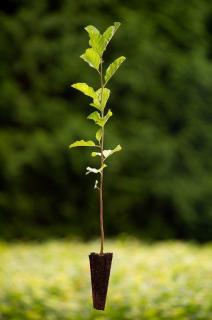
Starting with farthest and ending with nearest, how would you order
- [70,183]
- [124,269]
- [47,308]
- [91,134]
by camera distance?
[70,183]
[91,134]
[124,269]
[47,308]

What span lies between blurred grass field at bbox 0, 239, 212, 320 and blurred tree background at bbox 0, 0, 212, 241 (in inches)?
66.2

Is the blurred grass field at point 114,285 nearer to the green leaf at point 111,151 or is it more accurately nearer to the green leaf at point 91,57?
the green leaf at point 111,151

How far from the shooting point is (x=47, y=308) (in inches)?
195

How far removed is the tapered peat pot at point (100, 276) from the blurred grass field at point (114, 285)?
2.87m

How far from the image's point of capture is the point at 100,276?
1572 millimetres

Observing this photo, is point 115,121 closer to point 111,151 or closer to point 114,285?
point 114,285

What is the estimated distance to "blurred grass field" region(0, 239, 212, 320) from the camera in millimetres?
4715

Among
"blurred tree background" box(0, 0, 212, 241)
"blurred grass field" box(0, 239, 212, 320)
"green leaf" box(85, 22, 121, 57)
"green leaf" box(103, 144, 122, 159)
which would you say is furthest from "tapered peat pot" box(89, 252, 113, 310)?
"blurred tree background" box(0, 0, 212, 241)

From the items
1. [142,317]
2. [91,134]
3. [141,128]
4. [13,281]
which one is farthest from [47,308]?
[141,128]

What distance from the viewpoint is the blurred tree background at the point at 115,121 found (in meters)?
11.0

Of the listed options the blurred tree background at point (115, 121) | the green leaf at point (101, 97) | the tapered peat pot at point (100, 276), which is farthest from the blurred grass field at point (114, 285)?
the green leaf at point (101, 97)

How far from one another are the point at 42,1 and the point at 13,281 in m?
6.00

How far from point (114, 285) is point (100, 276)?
474 centimetres

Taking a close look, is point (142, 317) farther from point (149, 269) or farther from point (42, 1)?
point (42, 1)
